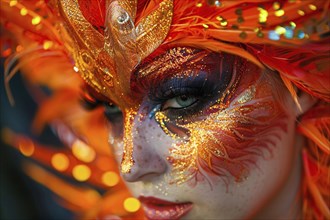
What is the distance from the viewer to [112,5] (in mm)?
1092

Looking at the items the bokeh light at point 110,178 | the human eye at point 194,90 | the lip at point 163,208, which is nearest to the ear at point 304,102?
the human eye at point 194,90

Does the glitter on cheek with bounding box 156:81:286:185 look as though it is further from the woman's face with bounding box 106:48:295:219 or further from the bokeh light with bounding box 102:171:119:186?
the bokeh light with bounding box 102:171:119:186

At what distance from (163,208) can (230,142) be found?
0.19 metres

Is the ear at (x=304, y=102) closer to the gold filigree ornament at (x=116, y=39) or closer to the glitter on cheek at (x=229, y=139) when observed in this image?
the glitter on cheek at (x=229, y=139)

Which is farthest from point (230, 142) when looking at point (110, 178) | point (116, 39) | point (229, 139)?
point (110, 178)

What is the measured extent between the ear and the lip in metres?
0.26

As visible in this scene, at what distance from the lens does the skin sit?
1.13m

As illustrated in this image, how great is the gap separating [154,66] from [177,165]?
0.18 m

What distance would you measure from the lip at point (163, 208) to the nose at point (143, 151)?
0.07 m

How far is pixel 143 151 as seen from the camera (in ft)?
3.72

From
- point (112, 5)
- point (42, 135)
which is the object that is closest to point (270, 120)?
point (112, 5)

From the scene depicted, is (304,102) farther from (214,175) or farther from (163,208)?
(163,208)

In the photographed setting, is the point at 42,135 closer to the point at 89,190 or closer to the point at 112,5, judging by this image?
the point at 89,190

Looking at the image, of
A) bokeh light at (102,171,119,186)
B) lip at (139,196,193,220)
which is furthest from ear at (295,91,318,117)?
bokeh light at (102,171,119,186)
